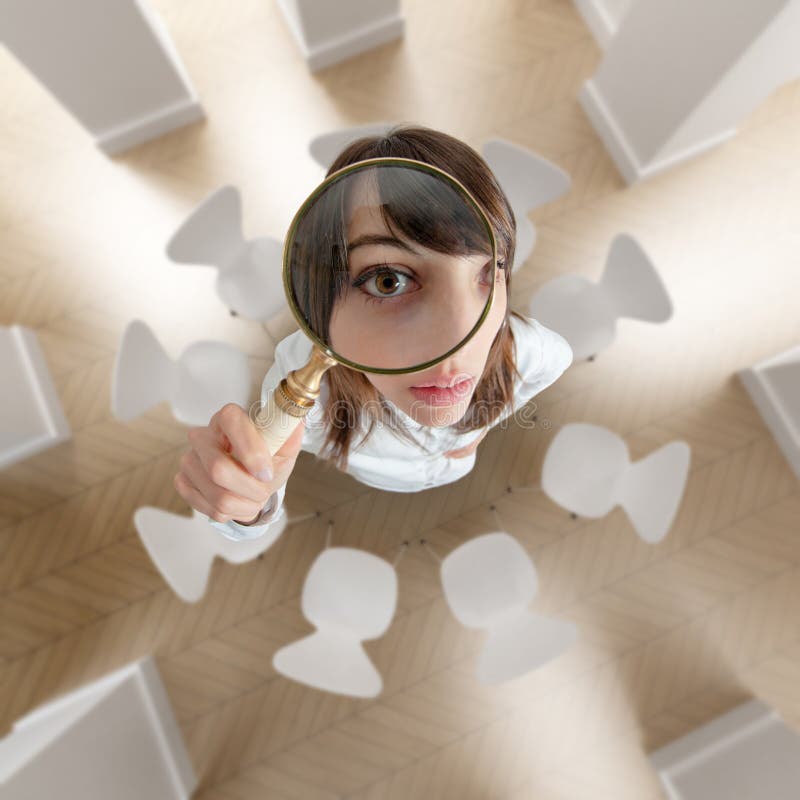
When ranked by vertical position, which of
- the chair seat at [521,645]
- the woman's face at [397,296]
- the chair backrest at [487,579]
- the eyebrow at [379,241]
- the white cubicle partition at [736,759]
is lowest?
the white cubicle partition at [736,759]

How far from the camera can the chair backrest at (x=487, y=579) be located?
105 inches

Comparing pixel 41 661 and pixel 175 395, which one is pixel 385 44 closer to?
pixel 175 395

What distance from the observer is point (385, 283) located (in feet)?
2.37

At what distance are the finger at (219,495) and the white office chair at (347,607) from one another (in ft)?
6.04

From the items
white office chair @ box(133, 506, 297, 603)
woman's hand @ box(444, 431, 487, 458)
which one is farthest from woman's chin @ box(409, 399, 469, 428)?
white office chair @ box(133, 506, 297, 603)

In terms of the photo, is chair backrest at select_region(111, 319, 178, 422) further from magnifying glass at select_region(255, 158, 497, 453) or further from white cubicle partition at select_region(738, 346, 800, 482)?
white cubicle partition at select_region(738, 346, 800, 482)

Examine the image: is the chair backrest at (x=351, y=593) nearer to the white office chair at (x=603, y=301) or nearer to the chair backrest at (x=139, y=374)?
the chair backrest at (x=139, y=374)

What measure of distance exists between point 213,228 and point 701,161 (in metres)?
2.87

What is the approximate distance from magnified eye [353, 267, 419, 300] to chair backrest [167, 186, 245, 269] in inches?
85.9

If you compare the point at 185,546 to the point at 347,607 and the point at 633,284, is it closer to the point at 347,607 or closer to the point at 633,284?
the point at 347,607

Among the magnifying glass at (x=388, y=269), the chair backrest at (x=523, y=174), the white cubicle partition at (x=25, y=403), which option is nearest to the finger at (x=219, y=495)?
the magnifying glass at (x=388, y=269)

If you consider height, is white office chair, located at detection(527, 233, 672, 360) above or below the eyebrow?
below

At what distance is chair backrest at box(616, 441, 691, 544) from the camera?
2.50 m

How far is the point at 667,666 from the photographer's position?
3.17 m
